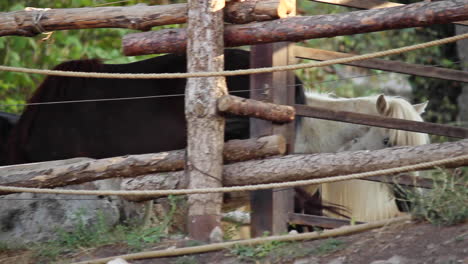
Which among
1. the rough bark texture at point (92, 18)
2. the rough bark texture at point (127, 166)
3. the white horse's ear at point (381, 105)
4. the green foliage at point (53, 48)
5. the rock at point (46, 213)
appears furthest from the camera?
the green foliage at point (53, 48)

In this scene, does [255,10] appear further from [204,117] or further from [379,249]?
[379,249]

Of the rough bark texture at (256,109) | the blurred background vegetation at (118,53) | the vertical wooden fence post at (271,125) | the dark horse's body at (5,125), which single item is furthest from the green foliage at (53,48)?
the rough bark texture at (256,109)

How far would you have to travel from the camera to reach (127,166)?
479 cm

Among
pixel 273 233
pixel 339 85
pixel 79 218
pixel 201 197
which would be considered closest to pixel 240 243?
pixel 201 197

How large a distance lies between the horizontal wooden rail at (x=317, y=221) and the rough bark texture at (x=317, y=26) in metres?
1.12

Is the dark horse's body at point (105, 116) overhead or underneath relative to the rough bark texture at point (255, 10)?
underneath

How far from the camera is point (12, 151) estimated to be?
6848 mm

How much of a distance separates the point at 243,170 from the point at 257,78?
723 millimetres

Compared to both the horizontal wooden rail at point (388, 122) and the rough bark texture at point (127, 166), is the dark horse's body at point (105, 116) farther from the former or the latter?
the rough bark texture at point (127, 166)

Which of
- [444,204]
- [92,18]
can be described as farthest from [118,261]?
[444,204]

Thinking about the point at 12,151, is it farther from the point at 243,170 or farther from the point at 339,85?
the point at 339,85

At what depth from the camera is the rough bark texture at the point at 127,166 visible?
4695 millimetres

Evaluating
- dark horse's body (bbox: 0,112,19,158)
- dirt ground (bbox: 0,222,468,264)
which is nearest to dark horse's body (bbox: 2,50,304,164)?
dark horse's body (bbox: 0,112,19,158)

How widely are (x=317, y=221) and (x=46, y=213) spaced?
175 centimetres
